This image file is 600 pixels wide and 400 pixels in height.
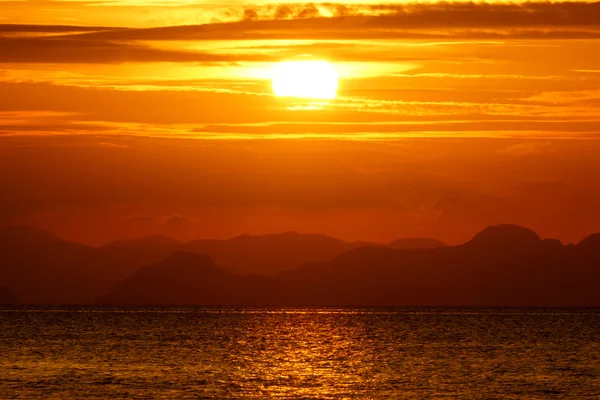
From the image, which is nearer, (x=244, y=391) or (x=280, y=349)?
(x=244, y=391)

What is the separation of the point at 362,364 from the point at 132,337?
6634 centimetres

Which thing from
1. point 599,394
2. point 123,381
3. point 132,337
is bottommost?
point 599,394

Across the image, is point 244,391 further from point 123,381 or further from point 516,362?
point 516,362

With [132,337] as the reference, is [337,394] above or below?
below

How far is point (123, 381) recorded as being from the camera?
10544cm

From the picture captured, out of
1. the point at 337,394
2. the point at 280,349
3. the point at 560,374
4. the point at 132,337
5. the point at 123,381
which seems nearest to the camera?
the point at 337,394

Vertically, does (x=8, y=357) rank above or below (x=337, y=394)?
above

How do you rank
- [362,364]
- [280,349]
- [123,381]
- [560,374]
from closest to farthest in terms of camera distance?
[123,381] → [560,374] → [362,364] → [280,349]

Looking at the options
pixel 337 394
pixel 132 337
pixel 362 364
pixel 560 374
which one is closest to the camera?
pixel 337 394

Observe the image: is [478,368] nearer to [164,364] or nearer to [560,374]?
[560,374]

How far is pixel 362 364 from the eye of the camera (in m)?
132

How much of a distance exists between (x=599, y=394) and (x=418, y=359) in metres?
41.8

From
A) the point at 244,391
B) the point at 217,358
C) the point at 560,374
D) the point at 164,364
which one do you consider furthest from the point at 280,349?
the point at 244,391

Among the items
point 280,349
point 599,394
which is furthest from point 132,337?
point 599,394
